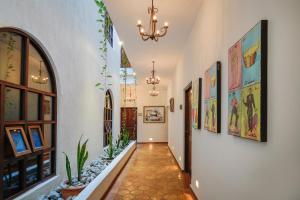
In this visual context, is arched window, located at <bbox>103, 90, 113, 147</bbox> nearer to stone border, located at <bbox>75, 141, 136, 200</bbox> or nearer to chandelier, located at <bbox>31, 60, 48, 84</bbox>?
stone border, located at <bbox>75, 141, 136, 200</bbox>

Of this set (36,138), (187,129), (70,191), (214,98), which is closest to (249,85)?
(214,98)

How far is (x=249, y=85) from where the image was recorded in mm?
1725

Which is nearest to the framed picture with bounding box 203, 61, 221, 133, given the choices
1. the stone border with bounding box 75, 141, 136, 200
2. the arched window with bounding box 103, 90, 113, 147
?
the stone border with bounding box 75, 141, 136, 200

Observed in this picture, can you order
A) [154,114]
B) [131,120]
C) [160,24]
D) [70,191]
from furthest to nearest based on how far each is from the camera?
[154,114] → [131,120] → [160,24] → [70,191]

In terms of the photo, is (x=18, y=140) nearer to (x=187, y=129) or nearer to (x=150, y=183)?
(x=150, y=183)

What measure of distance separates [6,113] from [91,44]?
3.27m

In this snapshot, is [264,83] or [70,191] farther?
[70,191]

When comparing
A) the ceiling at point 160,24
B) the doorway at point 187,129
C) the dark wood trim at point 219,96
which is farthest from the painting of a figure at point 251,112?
the doorway at point 187,129

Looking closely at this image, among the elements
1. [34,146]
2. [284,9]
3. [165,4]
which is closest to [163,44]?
[165,4]

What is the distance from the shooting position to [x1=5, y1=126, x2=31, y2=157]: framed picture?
2.45 meters

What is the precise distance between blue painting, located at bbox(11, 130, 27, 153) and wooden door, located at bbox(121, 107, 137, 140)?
11404 mm

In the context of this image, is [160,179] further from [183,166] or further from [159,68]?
[159,68]

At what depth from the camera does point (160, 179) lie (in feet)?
18.7

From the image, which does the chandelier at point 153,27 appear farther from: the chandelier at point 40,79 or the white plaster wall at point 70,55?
the chandelier at point 40,79
